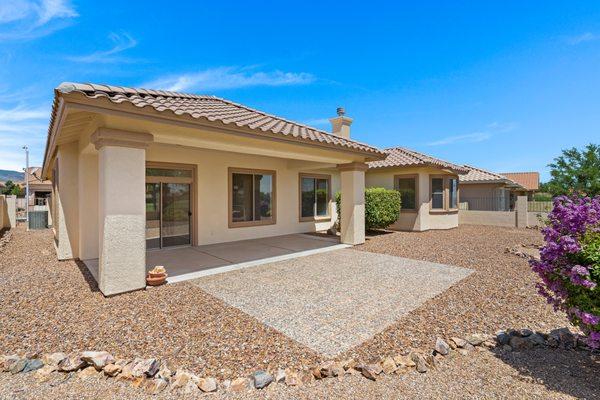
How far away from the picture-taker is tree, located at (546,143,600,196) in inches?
1259

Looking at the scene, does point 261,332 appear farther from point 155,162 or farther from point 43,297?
point 155,162

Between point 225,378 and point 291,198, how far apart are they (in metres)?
10.4

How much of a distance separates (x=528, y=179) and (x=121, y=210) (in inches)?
1875

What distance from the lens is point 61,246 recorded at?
27.6 ft

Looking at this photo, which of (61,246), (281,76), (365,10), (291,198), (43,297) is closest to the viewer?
(43,297)

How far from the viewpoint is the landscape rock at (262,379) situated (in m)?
2.87

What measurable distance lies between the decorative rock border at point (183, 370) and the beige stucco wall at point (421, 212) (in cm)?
1193

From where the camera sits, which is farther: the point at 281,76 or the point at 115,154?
the point at 281,76

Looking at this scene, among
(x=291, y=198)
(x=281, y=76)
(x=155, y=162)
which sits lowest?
(x=291, y=198)

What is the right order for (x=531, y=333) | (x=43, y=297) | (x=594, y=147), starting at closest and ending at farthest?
(x=531, y=333)
(x=43, y=297)
(x=594, y=147)

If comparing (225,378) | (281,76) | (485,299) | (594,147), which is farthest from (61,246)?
(594,147)

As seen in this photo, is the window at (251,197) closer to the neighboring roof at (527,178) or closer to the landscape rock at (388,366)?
the landscape rock at (388,366)

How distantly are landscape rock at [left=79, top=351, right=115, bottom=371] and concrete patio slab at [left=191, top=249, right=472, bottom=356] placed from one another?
197 centimetres

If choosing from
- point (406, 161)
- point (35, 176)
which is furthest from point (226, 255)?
point (35, 176)
